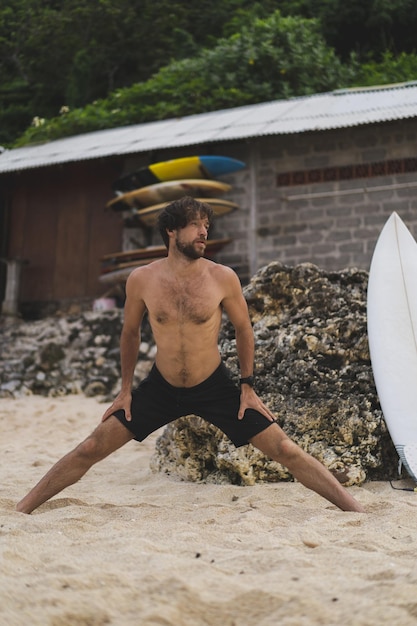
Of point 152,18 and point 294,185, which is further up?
point 152,18

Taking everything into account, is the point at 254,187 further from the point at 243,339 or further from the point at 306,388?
the point at 243,339

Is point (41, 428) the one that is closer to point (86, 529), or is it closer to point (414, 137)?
point (86, 529)

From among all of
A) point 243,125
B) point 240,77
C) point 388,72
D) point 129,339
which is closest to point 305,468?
point 129,339

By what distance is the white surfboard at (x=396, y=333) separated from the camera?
3807 millimetres

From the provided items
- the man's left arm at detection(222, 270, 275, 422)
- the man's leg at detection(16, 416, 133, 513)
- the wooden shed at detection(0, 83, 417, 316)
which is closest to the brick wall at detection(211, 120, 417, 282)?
the wooden shed at detection(0, 83, 417, 316)

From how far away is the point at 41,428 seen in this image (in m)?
6.44

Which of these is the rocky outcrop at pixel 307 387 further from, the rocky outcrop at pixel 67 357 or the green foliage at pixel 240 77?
the green foliage at pixel 240 77

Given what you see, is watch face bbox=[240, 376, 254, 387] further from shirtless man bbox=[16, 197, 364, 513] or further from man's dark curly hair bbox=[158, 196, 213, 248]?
man's dark curly hair bbox=[158, 196, 213, 248]

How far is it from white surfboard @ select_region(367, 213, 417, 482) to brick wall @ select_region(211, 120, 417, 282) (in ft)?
14.8

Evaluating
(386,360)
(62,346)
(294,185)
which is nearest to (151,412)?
(386,360)

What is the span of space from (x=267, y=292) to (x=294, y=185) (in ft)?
19.2

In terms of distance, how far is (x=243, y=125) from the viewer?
32.9ft

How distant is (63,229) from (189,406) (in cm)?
894

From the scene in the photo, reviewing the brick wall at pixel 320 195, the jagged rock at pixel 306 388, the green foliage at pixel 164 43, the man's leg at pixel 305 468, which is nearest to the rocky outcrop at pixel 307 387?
the jagged rock at pixel 306 388
